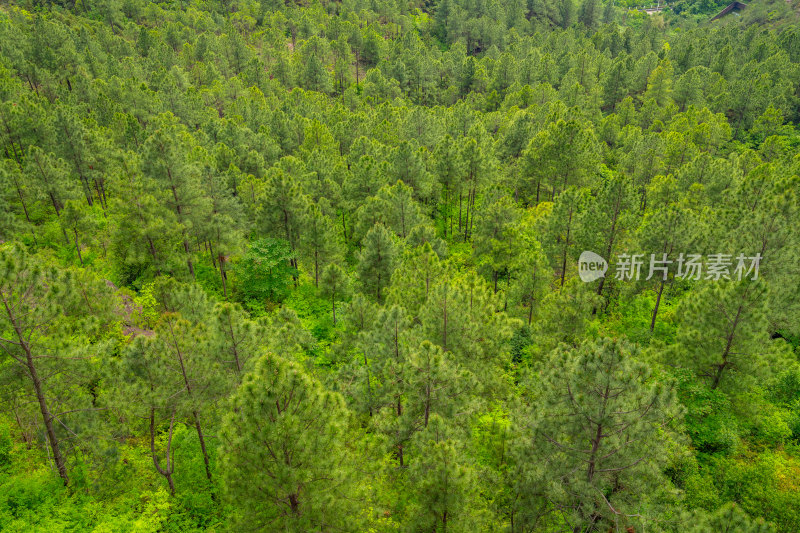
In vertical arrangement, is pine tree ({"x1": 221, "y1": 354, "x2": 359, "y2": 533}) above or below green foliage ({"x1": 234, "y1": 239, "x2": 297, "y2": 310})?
above

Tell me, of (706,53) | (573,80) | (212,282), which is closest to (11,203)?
(212,282)

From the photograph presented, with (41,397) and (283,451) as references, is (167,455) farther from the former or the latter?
(283,451)

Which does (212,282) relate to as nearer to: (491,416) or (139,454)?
(139,454)

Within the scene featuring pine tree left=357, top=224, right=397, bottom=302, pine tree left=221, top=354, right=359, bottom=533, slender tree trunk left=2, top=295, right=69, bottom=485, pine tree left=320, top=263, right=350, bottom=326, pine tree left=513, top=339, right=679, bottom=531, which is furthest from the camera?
pine tree left=320, top=263, right=350, bottom=326

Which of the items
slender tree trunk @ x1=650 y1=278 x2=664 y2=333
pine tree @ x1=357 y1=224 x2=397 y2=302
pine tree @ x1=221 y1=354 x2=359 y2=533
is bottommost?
slender tree trunk @ x1=650 y1=278 x2=664 y2=333

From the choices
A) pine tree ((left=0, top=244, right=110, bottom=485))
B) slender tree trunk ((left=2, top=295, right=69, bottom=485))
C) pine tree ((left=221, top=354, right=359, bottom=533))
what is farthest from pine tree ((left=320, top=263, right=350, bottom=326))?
pine tree ((left=221, top=354, right=359, bottom=533))

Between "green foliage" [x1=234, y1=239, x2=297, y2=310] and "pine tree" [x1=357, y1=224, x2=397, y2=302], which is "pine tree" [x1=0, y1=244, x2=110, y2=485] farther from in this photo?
"pine tree" [x1=357, y1=224, x2=397, y2=302]

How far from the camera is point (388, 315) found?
1920 centimetres

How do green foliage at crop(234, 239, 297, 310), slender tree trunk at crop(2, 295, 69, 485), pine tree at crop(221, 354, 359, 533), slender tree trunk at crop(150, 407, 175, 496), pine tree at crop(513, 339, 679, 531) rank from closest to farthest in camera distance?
pine tree at crop(221, 354, 359, 533)
pine tree at crop(513, 339, 679, 531)
slender tree trunk at crop(2, 295, 69, 485)
slender tree trunk at crop(150, 407, 175, 496)
green foliage at crop(234, 239, 297, 310)

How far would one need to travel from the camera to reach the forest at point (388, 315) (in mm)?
14148

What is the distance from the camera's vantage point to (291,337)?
1991cm

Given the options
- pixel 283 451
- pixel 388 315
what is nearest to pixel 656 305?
pixel 388 315

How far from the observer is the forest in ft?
46.4

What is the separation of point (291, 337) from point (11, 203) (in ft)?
106
